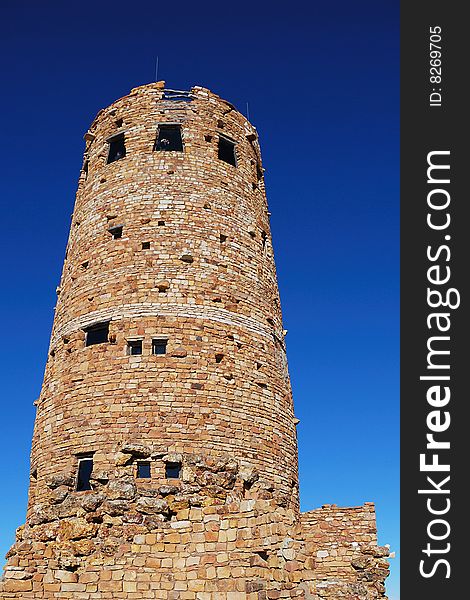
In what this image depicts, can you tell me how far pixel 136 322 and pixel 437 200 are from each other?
917 centimetres

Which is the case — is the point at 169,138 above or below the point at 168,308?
above

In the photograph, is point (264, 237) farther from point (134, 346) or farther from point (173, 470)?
point (173, 470)

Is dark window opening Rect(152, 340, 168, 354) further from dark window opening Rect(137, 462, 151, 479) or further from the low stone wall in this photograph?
the low stone wall

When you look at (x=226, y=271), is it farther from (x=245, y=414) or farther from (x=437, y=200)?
(x=437, y=200)

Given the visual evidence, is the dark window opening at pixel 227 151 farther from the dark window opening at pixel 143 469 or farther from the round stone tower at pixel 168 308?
the dark window opening at pixel 143 469

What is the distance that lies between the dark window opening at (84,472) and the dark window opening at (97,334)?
10.5 feet

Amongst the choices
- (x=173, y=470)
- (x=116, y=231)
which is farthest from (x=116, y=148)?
(x=173, y=470)

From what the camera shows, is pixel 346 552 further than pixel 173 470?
Yes

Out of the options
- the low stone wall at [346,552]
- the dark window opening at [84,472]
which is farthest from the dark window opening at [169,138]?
the low stone wall at [346,552]

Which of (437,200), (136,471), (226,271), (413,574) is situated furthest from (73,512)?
(437,200)

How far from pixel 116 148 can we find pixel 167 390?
355 inches

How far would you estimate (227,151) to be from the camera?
2089cm

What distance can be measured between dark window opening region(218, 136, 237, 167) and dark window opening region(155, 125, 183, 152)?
144 cm

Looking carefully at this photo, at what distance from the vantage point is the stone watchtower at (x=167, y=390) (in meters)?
11.8
